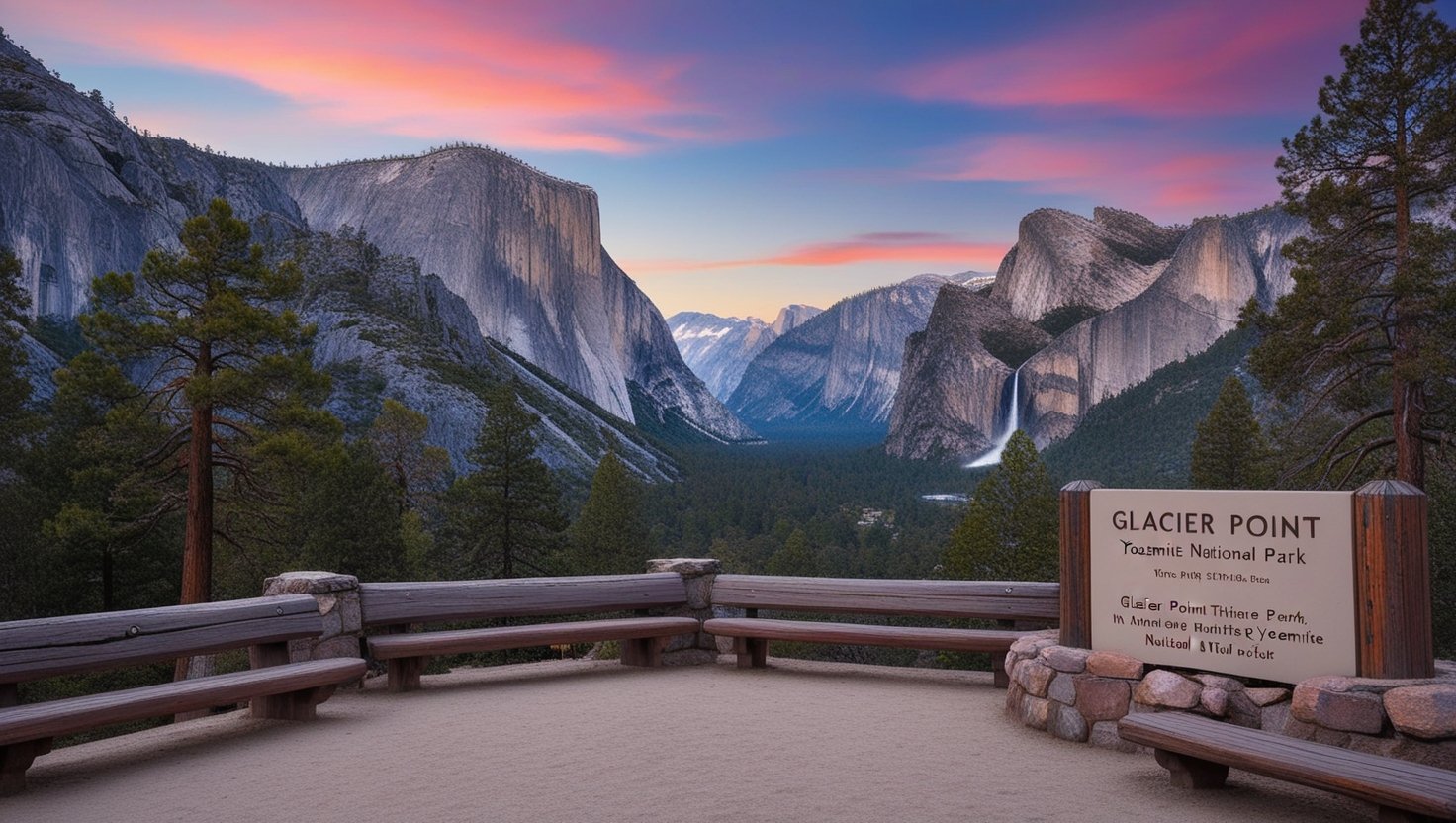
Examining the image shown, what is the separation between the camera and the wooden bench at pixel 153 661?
6086mm

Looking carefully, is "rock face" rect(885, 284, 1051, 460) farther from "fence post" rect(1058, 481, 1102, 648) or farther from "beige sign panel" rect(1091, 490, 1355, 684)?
"beige sign panel" rect(1091, 490, 1355, 684)

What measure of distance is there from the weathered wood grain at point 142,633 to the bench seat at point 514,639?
2.58 feet

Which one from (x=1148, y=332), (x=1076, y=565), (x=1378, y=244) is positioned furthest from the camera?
(x=1148, y=332)

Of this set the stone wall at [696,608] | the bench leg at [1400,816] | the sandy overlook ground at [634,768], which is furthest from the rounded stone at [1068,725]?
the stone wall at [696,608]

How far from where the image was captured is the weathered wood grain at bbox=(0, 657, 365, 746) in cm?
588

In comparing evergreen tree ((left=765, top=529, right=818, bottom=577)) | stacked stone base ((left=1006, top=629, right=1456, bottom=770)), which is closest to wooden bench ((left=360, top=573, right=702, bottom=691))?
stacked stone base ((left=1006, top=629, right=1456, bottom=770))

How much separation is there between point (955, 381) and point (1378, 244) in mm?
148363

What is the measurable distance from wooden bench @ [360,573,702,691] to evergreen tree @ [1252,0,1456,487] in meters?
14.5

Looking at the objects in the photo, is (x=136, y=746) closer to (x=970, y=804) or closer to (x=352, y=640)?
(x=352, y=640)

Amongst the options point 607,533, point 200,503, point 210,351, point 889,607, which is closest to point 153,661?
point 889,607

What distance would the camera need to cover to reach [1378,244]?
20266mm

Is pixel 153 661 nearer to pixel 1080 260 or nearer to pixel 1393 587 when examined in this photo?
pixel 1393 587

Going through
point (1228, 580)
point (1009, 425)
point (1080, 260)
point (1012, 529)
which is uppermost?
point (1080, 260)

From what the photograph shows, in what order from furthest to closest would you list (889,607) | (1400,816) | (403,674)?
(889,607) < (403,674) < (1400,816)
